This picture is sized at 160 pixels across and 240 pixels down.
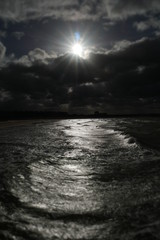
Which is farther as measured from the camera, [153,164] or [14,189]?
[153,164]

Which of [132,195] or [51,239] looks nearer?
[51,239]

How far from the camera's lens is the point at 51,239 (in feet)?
10.3

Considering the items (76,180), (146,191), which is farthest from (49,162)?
(146,191)

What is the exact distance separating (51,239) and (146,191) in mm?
2684

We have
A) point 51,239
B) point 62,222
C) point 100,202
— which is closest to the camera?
point 51,239

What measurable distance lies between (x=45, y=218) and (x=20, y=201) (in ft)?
3.34

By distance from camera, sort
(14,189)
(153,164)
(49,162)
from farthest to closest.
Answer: (49,162)
(153,164)
(14,189)

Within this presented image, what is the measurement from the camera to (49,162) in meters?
8.47

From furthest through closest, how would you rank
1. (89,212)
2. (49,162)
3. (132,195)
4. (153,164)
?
(49,162), (153,164), (132,195), (89,212)

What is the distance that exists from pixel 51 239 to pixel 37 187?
8.11ft

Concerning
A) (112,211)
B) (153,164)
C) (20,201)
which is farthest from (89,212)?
(153,164)

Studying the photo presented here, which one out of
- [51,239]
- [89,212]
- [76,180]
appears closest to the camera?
[51,239]

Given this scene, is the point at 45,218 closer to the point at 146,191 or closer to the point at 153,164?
the point at 146,191

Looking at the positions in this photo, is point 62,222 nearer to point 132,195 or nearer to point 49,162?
point 132,195
